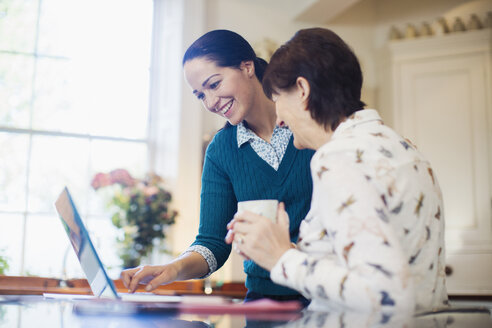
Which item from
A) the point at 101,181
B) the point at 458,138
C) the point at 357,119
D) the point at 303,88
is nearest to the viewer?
the point at 357,119

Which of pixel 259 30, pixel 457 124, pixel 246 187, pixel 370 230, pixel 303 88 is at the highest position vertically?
pixel 259 30

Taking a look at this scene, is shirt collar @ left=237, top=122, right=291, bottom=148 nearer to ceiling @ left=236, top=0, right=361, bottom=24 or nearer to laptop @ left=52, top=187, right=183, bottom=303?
laptop @ left=52, top=187, right=183, bottom=303

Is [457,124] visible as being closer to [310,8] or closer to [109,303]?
[310,8]

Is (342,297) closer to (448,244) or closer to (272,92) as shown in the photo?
(272,92)

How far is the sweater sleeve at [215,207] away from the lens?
1509 millimetres

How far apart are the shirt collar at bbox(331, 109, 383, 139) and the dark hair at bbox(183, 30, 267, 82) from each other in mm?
712

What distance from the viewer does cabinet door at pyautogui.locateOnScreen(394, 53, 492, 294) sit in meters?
3.73

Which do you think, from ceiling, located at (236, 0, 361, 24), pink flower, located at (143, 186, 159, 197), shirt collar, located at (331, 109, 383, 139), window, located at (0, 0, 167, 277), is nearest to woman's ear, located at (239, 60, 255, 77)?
shirt collar, located at (331, 109, 383, 139)

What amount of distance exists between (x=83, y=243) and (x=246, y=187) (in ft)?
1.84

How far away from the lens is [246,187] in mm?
1467

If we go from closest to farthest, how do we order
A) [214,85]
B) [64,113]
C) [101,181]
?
1. [214,85]
2. [101,181]
3. [64,113]

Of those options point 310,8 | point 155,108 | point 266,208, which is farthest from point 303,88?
point 310,8

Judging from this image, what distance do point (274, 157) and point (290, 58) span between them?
0.49 meters

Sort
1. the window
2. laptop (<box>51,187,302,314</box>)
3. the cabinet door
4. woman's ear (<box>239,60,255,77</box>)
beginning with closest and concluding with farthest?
laptop (<box>51,187,302,314</box>) < woman's ear (<box>239,60,255,77</box>) < the window < the cabinet door
